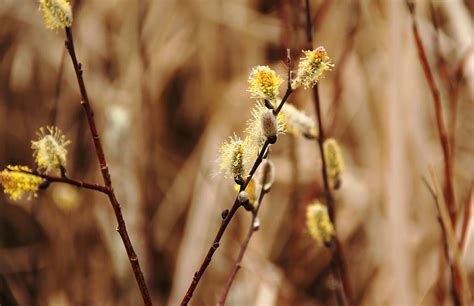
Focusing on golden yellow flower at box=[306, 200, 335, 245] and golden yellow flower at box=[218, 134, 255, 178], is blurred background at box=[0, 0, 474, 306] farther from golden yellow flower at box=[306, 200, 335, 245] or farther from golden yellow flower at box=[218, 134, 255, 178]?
golden yellow flower at box=[218, 134, 255, 178]

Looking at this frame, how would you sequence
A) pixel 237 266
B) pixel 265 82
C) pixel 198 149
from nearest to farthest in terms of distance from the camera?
pixel 265 82
pixel 237 266
pixel 198 149

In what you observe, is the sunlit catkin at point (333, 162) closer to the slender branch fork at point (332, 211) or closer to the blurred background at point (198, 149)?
the slender branch fork at point (332, 211)

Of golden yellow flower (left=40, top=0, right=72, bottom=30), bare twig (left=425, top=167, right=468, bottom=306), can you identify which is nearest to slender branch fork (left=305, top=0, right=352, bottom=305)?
bare twig (left=425, top=167, right=468, bottom=306)

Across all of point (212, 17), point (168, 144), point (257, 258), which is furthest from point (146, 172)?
point (212, 17)

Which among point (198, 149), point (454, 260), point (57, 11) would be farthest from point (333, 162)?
point (198, 149)

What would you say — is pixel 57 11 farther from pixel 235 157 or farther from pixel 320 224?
pixel 320 224

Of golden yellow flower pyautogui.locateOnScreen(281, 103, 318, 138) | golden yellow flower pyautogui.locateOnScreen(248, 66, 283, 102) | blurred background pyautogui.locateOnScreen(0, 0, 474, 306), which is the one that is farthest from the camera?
blurred background pyautogui.locateOnScreen(0, 0, 474, 306)

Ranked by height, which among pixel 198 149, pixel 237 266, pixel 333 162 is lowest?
pixel 237 266

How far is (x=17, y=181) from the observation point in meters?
0.42

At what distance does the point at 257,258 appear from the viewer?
3.76 feet

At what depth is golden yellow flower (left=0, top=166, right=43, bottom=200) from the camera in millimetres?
414

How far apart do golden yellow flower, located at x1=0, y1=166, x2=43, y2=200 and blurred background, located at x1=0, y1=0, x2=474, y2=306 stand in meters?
0.55

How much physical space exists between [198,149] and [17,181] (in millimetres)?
976

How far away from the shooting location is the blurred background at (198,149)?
1.07m
